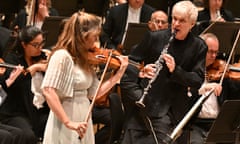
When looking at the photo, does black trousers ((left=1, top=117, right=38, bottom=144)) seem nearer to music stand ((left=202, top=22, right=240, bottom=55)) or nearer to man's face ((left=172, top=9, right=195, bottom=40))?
man's face ((left=172, top=9, right=195, bottom=40))

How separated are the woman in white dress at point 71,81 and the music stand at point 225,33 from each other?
2.21m

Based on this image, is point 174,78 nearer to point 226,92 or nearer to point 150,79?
point 150,79

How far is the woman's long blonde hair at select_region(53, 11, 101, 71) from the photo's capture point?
11.3ft

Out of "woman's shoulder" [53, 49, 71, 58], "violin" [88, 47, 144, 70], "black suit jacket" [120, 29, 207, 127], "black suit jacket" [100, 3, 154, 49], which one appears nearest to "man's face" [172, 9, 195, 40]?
"black suit jacket" [120, 29, 207, 127]

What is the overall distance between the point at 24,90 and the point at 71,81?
135cm

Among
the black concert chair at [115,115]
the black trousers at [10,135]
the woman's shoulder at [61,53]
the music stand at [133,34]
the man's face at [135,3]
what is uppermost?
the woman's shoulder at [61,53]

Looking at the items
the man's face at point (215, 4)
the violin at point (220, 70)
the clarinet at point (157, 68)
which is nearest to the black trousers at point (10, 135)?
the clarinet at point (157, 68)

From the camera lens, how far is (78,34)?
3.44 metres

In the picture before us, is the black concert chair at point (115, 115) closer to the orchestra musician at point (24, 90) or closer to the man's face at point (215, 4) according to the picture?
the orchestra musician at point (24, 90)

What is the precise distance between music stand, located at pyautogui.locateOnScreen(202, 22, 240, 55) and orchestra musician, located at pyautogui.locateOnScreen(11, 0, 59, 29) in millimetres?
1773

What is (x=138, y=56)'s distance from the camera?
4.19 m

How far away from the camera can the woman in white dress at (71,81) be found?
11.2 feet

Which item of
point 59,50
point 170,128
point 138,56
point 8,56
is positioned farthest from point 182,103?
point 8,56

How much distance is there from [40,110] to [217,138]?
5.24 ft
